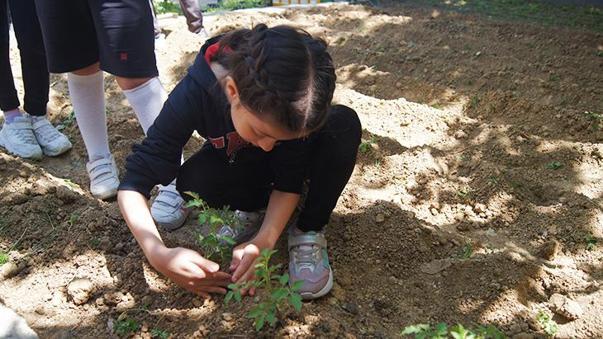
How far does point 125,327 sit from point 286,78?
102 centimetres

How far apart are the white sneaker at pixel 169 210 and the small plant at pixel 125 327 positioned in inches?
27.4

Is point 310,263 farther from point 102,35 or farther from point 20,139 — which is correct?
point 20,139

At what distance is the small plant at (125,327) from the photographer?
2.00 metres

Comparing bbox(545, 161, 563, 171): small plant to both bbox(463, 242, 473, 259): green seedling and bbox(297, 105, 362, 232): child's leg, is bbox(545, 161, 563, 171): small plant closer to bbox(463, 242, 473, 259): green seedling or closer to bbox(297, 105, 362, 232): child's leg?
bbox(463, 242, 473, 259): green seedling

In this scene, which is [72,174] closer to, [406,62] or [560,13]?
[406,62]

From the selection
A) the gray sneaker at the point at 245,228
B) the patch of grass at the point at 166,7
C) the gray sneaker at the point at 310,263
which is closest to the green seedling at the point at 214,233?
the gray sneaker at the point at 245,228

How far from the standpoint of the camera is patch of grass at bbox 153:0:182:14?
291 inches

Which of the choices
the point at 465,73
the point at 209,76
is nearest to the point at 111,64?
the point at 209,76

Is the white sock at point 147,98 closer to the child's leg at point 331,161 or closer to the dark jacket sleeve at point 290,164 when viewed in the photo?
the dark jacket sleeve at point 290,164

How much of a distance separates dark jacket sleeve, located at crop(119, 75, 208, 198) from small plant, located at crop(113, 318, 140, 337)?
1.45ft

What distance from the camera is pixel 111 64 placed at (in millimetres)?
2500

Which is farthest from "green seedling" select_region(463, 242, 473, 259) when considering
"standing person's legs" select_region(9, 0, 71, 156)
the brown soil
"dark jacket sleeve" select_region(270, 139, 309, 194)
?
"standing person's legs" select_region(9, 0, 71, 156)

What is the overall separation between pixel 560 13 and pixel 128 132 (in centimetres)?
529

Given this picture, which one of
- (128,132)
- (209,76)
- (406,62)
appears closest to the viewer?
(209,76)
